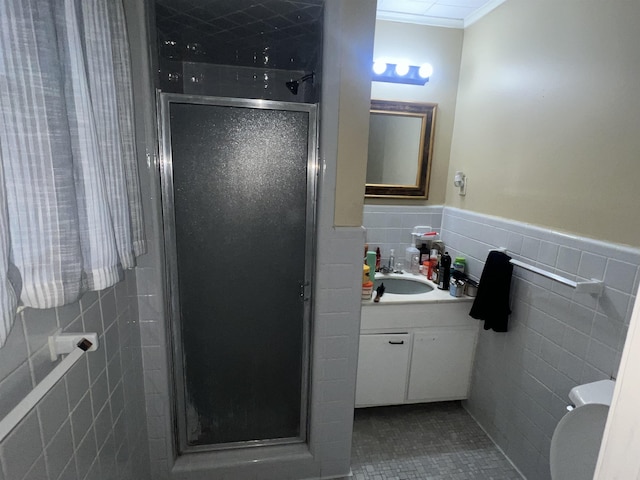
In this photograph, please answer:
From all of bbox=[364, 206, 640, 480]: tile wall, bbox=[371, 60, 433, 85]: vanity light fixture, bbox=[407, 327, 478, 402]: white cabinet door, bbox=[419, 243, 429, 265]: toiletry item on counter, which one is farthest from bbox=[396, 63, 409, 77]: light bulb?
bbox=[407, 327, 478, 402]: white cabinet door

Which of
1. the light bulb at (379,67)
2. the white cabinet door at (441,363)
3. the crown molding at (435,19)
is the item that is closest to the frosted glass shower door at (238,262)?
the white cabinet door at (441,363)

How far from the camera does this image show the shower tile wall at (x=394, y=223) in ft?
7.56

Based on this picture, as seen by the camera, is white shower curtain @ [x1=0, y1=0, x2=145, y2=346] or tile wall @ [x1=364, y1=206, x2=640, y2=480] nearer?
white shower curtain @ [x1=0, y1=0, x2=145, y2=346]

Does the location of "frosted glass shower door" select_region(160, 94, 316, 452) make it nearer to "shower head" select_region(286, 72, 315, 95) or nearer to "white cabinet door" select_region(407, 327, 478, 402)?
"shower head" select_region(286, 72, 315, 95)

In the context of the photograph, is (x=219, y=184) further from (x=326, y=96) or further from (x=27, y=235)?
(x=27, y=235)

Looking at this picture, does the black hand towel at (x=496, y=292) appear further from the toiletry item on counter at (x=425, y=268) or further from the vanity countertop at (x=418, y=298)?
the toiletry item on counter at (x=425, y=268)

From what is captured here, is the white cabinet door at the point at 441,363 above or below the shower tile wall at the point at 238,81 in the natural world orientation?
below

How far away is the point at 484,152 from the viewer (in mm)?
1988

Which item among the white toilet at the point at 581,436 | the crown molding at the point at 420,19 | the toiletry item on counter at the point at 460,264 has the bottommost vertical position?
the white toilet at the point at 581,436

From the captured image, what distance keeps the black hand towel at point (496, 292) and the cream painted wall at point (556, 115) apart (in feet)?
0.82

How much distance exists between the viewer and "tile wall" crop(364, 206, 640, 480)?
1284 mm

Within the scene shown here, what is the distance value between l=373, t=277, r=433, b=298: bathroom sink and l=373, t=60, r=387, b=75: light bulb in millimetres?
1292

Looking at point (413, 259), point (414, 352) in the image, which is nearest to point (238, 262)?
point (414, 352)

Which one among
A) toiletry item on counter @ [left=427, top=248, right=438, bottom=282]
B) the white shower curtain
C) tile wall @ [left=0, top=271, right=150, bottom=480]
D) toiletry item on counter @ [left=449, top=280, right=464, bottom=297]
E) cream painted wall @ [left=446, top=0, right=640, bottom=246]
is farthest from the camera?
toiletry item on counter @ [left=427, top=248, right=438, bottom=282]
